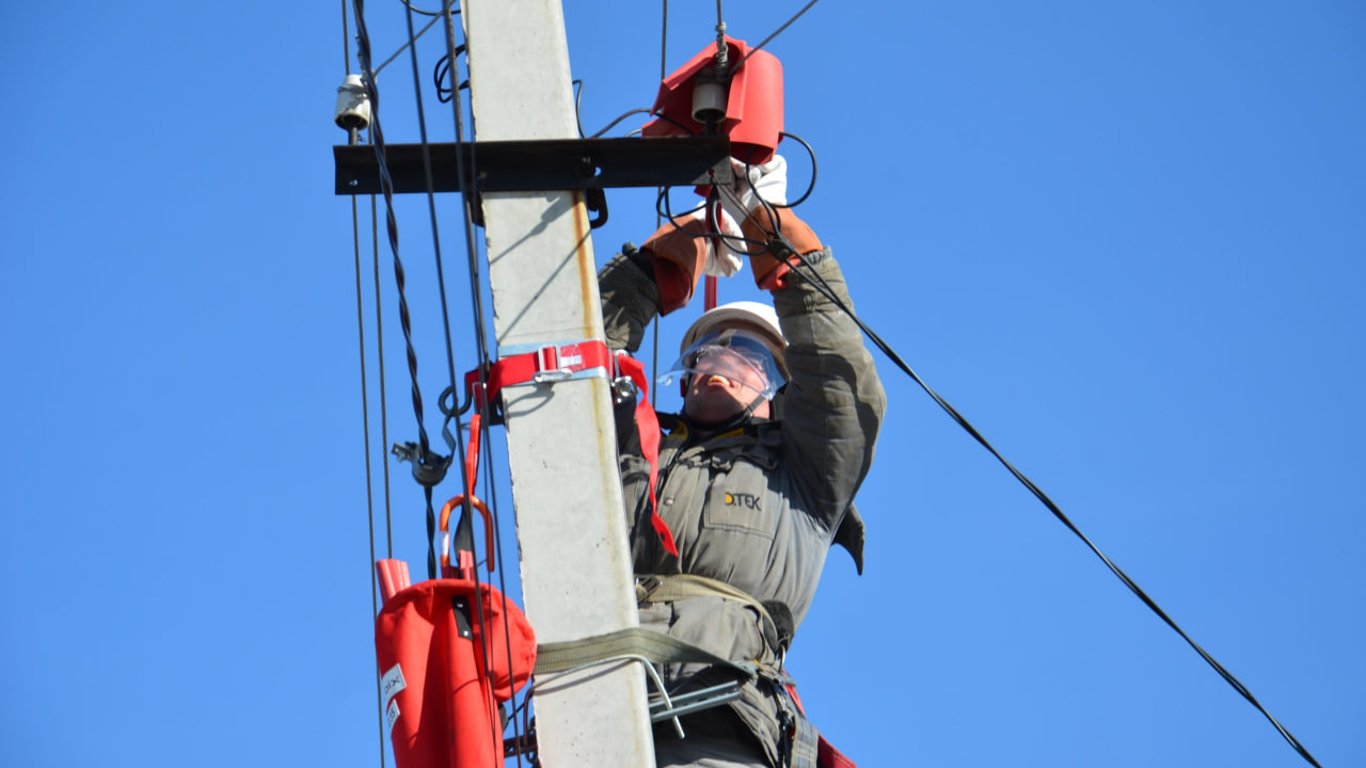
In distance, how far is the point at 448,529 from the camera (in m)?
4.29

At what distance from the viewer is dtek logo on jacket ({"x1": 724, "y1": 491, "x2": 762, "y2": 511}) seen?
5.66 meters

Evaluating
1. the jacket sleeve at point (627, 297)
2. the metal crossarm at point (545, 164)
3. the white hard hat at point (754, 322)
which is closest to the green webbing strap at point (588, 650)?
the metal crossarm at point (545, 164)

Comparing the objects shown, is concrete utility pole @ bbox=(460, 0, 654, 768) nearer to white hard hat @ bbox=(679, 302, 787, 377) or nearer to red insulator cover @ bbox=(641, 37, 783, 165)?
red insulator cover @ bbox=(641, 37, 783, 165)

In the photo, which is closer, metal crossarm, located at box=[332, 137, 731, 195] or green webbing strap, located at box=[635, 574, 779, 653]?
metal crossarm, located at box=[332, 137, 731, 195]

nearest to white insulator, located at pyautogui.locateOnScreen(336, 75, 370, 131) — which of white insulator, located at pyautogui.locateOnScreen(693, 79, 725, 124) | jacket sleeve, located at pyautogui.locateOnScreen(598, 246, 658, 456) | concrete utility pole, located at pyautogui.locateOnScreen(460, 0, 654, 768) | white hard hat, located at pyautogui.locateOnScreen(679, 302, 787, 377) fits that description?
concrete utility pole, located at pyautogui.locateOnScreen(460, 0, 654, 768)

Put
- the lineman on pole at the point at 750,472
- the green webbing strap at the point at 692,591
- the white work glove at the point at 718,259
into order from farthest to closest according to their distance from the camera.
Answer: the white work glove at the point at 718,259, the green webbing strap at the point at 692,591, the lineman on pole at the point at 750,472

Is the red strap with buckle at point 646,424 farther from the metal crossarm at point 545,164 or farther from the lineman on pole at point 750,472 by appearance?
the metal crossarm at point 545,164

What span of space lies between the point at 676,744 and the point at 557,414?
4.05 feet

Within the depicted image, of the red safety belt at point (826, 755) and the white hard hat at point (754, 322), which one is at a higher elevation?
the white hard hat at point (754, 322)

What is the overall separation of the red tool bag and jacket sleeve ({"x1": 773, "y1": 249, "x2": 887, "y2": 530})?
1.98 meters

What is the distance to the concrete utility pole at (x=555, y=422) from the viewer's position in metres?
4.06

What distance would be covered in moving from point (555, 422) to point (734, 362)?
88.9 inches

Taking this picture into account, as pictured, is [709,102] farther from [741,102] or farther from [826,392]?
[826,392]

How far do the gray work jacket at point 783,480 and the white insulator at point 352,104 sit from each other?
1.56 m
